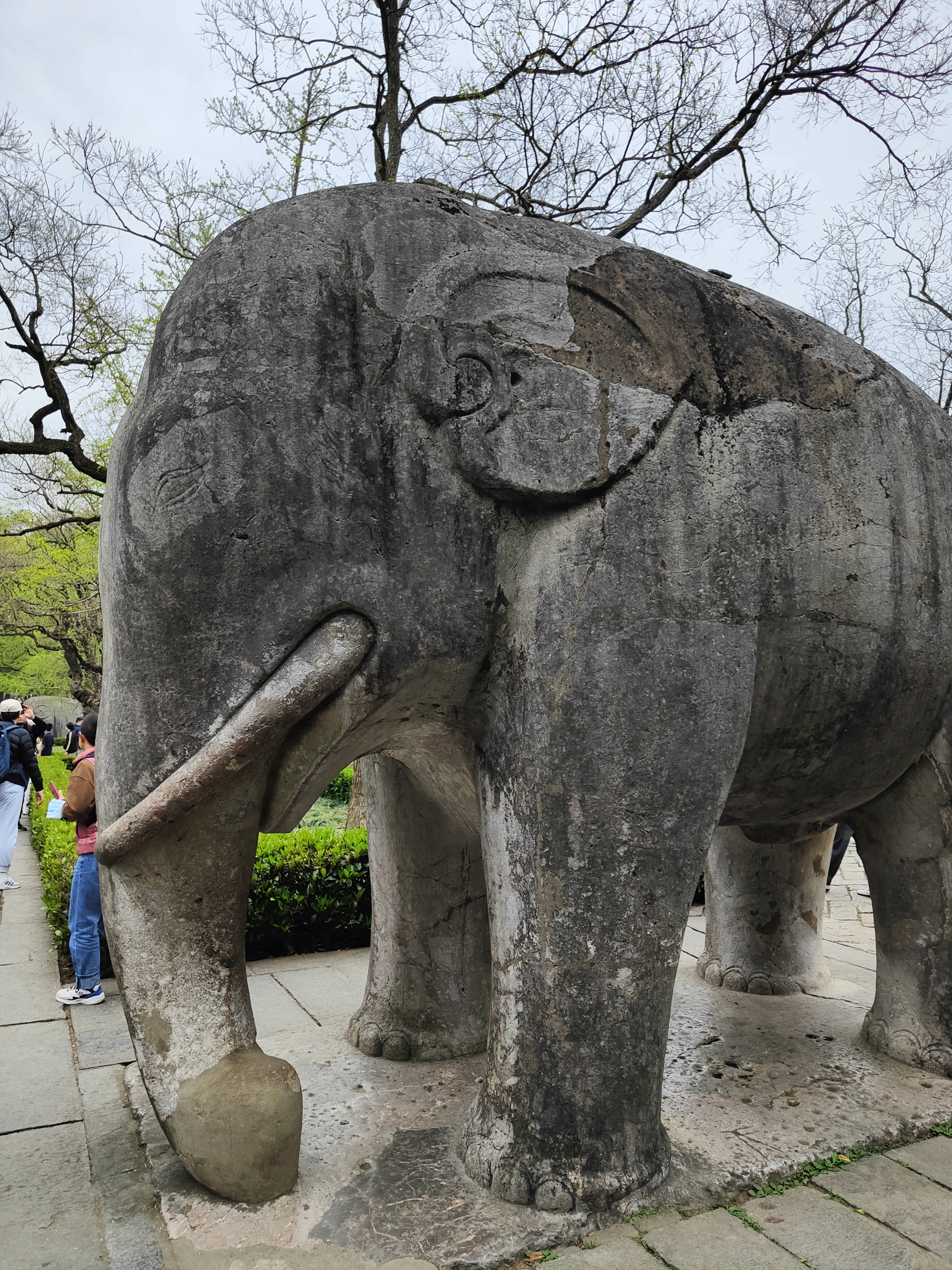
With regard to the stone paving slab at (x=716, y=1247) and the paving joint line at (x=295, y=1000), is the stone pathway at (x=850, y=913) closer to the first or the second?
the stone paving slab at (x=716, y=1247)

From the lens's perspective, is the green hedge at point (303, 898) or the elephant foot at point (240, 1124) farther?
the green hedge at point (303, 898)

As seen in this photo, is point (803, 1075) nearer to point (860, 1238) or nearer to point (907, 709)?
point (860, 1238)

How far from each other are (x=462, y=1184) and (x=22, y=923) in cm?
530

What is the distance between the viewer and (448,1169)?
2490mm

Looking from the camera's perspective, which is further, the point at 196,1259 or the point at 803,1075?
the point at 803,1075

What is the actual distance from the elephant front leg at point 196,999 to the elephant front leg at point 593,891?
59 cm

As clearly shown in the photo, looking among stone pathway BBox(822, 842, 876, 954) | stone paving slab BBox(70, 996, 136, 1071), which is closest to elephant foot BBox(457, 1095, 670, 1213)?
stone paving slab BBox(70, 996, 136, 1071)

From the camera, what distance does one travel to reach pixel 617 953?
7.61 ft

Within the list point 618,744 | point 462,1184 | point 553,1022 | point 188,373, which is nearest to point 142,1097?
point 462,1184

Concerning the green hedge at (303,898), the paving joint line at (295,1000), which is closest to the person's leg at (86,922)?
the green hedge at (303,898)

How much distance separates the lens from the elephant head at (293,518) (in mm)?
2164

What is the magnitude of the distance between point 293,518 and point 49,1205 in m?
2.03

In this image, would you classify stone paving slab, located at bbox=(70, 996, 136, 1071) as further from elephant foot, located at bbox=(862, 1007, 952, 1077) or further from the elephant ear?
elephant foot, located at bbox=(862, 1007, 952, 1077)

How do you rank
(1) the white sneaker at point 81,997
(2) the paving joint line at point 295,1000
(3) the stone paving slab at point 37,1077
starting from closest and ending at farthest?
(3) the stone paving slab at point 37,1077, (2) the paving joint line at point 295,1000, (1) the white sneaker at point 81,997
